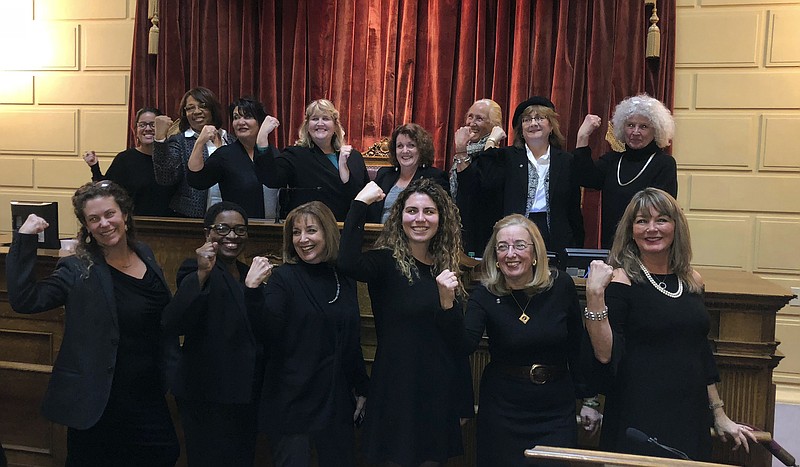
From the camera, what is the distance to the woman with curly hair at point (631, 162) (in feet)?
10.2

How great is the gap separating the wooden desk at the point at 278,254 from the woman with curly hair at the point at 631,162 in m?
0.48

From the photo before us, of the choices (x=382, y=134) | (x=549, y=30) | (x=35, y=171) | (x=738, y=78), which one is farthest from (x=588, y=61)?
(x=35, y=171)

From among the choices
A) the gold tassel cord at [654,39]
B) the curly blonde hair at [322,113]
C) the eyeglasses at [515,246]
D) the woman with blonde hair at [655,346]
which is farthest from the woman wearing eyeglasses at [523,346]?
the gold tassel cord at [654,39]

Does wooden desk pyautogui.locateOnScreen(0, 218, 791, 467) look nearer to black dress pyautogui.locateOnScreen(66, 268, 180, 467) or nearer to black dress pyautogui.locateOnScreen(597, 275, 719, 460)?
black dress pyautogui.locateOnScreen(597, 275, 719, 460)

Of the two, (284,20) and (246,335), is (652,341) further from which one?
(284,20)

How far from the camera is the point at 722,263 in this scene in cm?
441

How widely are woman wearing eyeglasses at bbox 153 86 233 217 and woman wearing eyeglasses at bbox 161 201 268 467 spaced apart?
41.2 inches

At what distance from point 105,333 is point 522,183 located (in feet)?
6.26

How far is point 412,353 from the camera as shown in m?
2.25

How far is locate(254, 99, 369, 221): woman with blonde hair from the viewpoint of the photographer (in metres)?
3.21

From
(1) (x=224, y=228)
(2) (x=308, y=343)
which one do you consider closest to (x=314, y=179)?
(1) (x=224, y=228)

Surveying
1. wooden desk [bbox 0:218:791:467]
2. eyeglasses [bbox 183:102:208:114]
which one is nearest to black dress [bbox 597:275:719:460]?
wooden desk [bbox 0:218:791:467]

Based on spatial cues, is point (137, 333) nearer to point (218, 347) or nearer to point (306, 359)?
point (218, 347)

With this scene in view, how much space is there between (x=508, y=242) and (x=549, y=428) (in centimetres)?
59
